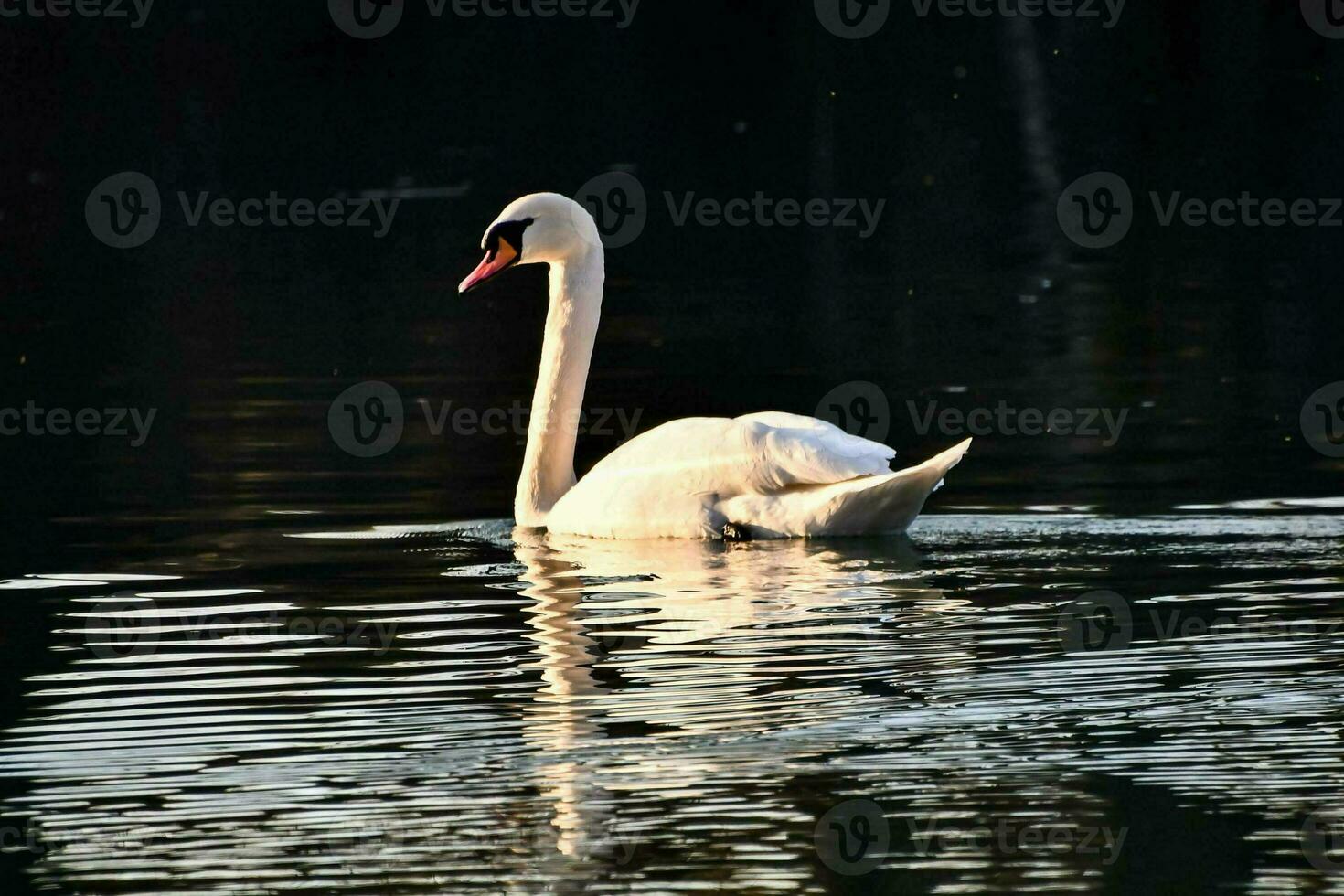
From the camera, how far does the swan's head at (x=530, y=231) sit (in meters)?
12.5

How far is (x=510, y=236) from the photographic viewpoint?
1254 cm

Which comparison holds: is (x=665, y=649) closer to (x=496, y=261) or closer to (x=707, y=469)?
(x=707, y=469)

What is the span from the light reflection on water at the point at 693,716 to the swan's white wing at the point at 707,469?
6.5 inches

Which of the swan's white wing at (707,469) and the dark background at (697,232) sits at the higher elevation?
the dark background at (697,232)

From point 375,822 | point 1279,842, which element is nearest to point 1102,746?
point 1279,842

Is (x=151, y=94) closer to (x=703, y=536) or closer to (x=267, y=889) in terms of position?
(x=703, y=536)

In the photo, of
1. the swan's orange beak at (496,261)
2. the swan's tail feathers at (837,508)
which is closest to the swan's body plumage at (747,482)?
the swan's tail feathers at (837,508)

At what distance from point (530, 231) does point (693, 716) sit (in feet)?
17.3

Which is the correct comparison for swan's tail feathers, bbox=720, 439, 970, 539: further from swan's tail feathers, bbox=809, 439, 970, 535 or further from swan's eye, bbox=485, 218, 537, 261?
swan's eye, bbox=485, 218, 537, 261


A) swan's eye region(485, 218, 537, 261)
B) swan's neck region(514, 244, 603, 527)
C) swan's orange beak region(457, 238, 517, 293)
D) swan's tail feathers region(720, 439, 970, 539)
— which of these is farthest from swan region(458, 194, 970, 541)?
swan's eye region(485, 218, 537, 261)

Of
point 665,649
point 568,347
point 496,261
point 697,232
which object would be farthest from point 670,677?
point 697,232

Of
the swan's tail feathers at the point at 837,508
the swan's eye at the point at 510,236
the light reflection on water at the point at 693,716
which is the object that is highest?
the swan's eye at the point at 510,236

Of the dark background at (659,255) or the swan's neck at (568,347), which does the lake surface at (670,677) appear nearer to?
the dark background at (659,255)

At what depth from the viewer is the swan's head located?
12.5 meters
